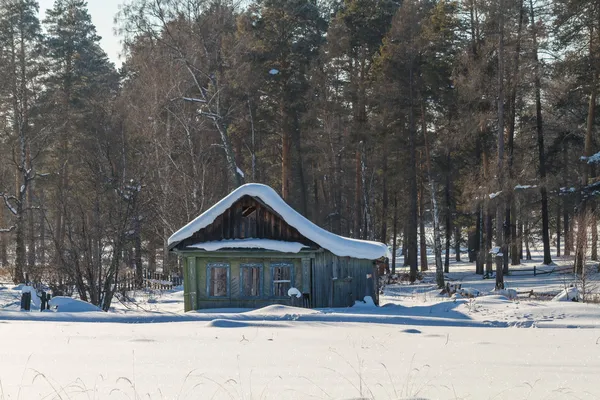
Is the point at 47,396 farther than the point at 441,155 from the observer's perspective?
No

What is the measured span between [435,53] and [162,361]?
93.8ft

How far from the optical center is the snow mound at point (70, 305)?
17828 millimetres

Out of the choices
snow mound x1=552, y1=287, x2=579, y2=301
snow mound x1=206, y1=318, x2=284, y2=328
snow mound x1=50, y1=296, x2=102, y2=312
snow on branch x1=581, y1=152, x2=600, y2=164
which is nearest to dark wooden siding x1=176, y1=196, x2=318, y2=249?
snow mound x1=50, y1=296, x2=102, y2=312

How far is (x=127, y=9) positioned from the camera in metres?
31.6

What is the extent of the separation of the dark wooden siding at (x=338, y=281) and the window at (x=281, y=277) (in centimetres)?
77

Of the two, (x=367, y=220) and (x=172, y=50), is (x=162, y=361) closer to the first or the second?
(x=172, y=50)

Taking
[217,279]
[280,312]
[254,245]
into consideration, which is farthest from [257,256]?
[280,312]

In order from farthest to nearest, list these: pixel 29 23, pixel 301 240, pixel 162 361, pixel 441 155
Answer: pixel 29 23 → pixel 441 155 → pixel 301 240 → pixel 162 361

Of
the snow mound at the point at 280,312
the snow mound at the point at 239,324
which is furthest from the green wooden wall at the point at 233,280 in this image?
the snow mound at the point at 239,324

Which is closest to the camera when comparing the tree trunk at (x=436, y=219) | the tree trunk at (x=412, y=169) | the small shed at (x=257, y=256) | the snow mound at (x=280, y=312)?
the snow mound at (x=280, y=312)

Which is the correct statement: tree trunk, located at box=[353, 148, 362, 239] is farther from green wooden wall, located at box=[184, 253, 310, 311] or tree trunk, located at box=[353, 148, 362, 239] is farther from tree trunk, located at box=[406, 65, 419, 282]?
green wooden wall, located at box=[184, 253, 310, 311]

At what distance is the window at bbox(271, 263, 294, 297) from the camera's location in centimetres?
2256

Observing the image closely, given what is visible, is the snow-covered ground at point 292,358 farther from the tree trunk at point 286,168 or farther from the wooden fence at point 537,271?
the tree trunk at point 286,168

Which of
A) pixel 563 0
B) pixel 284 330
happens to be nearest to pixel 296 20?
pixel 563 0
